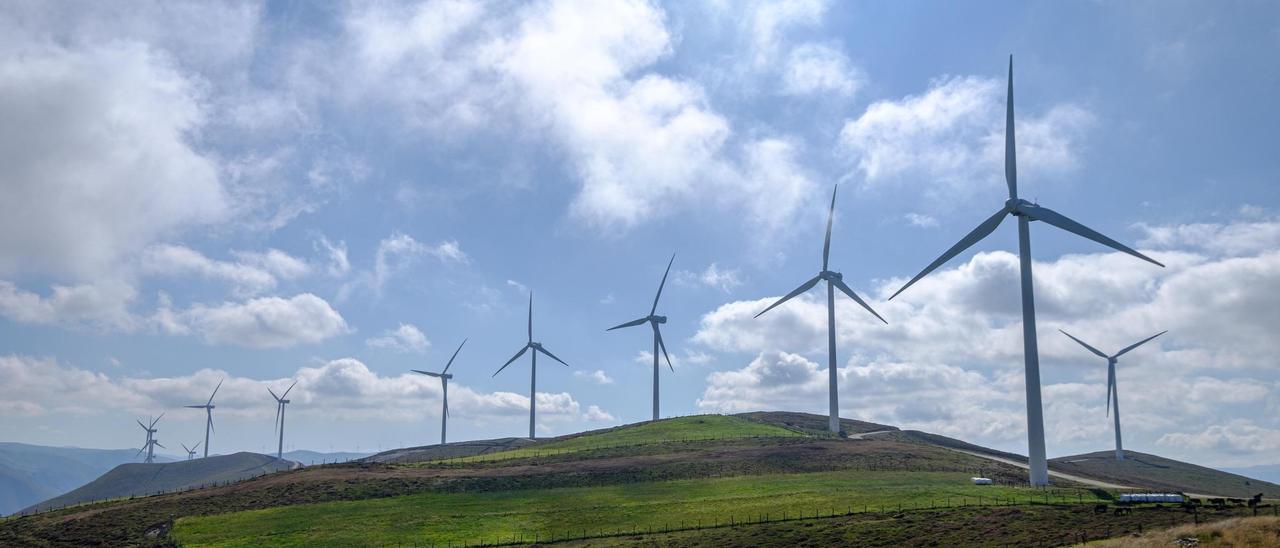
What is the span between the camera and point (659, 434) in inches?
6683

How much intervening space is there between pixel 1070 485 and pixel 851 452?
33599 mm

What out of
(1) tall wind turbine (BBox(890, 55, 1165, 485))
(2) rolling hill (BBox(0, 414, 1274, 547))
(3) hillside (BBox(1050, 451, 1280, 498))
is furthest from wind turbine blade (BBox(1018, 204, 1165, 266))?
(3) hillside (BBox(1050, 451, 1280, 498))

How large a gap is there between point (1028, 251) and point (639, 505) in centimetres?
5008

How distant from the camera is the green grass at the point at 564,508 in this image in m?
88.5

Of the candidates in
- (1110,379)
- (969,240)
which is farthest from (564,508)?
(1110,379)

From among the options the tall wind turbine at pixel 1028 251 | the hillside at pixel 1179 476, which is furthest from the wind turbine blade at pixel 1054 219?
the hillside at pixel 1179 476

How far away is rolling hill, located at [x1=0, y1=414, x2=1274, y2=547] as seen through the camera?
78188 millimetres

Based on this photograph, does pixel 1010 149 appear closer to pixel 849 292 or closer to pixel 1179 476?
pixel 849 292

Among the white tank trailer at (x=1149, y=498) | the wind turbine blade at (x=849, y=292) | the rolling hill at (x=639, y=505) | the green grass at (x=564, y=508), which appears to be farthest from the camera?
the wind turbine blade at (x=849, y=292)

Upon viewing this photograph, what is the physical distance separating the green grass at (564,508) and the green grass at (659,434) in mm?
46013

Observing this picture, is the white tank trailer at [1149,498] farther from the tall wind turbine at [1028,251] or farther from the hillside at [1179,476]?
the hillside at [1179,476]

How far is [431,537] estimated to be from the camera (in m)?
87.5

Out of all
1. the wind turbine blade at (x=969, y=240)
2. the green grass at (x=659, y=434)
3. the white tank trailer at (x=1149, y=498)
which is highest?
the wind turbine blade at (x=969, y=240)

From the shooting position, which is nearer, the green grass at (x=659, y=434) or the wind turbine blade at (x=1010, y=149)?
the wind turbine blade at (x=1010, y=149)
